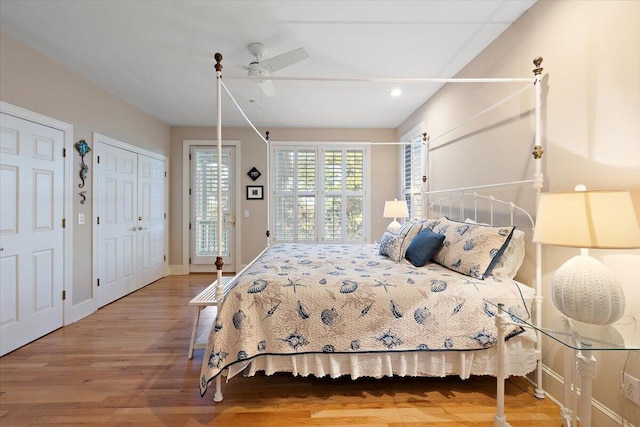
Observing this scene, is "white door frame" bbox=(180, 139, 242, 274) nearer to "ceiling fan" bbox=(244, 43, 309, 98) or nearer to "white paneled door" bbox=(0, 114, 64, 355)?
"white paneled door" bbox=(0, 114, 64, 355)

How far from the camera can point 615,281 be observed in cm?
124

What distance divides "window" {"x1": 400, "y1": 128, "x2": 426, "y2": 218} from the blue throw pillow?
1.64m

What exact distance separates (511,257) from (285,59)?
2.27 meters

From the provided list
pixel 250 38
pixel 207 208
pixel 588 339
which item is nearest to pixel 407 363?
pixel 588 339

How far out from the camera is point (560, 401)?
73.3 inches

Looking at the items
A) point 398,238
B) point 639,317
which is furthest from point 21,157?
point 639,317

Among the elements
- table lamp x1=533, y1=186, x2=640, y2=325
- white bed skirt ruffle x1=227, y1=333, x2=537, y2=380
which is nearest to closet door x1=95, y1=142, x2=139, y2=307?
white bed skirt ruffle x1=227, y1=333, x2=537, y2=380

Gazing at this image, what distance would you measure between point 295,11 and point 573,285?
234 centimetres

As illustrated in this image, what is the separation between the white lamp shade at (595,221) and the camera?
1149 millimetres

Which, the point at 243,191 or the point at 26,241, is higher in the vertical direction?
the point at 243,191

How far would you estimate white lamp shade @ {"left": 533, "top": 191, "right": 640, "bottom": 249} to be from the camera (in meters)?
1.15

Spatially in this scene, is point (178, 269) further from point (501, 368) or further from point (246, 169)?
point (501, 368)

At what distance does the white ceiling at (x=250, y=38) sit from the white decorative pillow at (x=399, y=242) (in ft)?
5.29

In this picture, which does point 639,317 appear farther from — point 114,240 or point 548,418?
point 114,240
